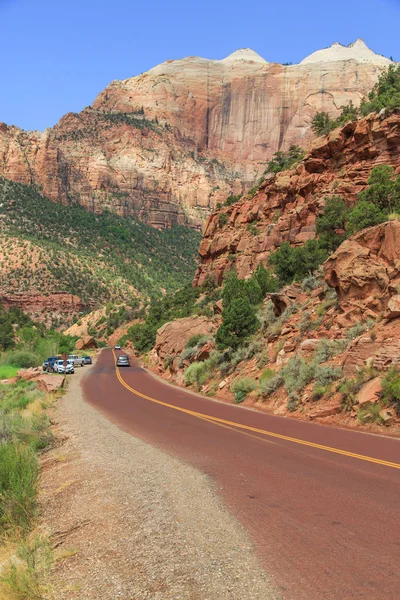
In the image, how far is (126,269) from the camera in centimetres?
10769

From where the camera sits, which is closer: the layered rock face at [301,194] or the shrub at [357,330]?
the shrub at [357,330]

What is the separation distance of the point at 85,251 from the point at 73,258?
6.95 metres

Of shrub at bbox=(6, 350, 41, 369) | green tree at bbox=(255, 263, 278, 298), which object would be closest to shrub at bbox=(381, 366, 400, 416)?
green tree at bbox=(255, 263, 278, 298)

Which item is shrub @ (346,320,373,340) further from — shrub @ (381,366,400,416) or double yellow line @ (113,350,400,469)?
double yellow line @ (113,350,400,469)

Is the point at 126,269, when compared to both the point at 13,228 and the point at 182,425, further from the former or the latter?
the point at 182,425

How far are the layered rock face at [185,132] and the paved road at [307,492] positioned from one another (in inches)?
5246

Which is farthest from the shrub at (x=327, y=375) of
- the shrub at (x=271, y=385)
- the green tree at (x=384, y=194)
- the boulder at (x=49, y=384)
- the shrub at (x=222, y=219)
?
the shrub at (x=222, y=219)

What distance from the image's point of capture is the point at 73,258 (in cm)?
10012

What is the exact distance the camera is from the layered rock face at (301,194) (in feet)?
120

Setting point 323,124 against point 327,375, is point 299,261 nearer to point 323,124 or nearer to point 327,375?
point 327,375

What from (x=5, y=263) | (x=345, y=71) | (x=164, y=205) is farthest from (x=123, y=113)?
(x=5, y=263)

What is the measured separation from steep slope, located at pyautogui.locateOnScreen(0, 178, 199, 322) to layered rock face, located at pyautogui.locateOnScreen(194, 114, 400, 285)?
147ft

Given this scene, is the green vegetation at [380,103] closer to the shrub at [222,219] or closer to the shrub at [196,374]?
the shrub at [222,219]

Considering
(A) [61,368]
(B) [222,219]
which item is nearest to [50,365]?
(A) [61,368]
